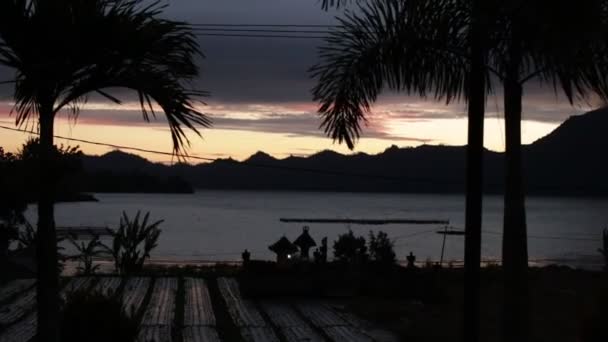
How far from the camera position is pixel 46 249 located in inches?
284

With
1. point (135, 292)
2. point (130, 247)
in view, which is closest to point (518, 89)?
point (135, 292)

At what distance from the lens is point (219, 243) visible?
7375 centimetres

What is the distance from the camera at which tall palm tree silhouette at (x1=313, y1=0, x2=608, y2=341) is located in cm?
710

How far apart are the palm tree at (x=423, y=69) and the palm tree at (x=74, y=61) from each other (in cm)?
232

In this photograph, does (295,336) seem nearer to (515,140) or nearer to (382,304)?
(382,304)

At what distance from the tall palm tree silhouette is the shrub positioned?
308 centimetres

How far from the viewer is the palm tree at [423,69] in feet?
26.4

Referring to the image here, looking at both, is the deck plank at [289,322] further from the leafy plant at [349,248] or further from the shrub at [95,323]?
the leafy plant at [349,248]

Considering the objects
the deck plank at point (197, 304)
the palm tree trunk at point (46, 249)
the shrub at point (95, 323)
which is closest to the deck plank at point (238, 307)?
the deck plank at point (197, 304)

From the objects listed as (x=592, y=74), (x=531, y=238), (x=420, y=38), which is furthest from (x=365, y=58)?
(x=531, y=238)

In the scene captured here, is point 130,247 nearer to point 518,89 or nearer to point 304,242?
point 304,242

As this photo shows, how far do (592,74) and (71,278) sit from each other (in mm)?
10897

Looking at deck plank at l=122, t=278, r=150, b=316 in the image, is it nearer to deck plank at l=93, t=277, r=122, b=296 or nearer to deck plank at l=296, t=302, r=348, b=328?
deck plank at l=93, t=277, r=122, b=296

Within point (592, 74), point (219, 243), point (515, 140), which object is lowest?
point (219, 243)
